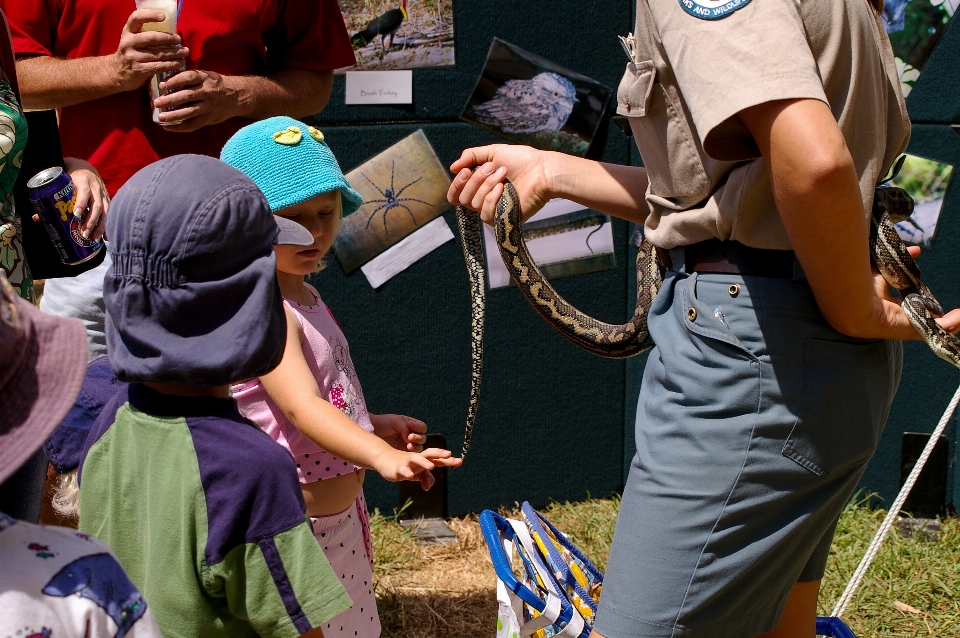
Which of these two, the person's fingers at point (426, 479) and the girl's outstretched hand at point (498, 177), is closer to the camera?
the person's fingers at point (426, 479)

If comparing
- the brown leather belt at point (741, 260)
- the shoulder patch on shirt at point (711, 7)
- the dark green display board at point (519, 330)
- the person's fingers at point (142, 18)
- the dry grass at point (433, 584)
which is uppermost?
the shoulder patch on shirt at point (711, 7)

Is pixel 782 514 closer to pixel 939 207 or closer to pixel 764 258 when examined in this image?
pixel 764 258

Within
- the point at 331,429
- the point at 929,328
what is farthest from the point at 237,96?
the point at 929,328

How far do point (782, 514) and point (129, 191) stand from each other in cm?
143

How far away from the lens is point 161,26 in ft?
9.06

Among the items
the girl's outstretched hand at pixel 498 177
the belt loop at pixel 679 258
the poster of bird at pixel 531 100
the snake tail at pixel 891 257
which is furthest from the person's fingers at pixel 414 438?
the poster of bird at pixel 531 100

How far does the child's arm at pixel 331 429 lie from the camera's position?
1915 mm

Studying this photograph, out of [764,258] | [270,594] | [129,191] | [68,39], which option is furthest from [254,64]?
[270,594]

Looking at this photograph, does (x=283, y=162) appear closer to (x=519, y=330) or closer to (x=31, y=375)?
(x=31, y=375)

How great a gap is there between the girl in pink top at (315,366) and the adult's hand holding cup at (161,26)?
1.84ft

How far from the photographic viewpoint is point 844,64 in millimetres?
1779

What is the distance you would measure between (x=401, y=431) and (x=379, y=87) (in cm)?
224

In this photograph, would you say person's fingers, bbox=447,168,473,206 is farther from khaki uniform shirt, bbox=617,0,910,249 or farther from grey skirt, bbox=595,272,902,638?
grey skirt, bbox=595,272,902,638

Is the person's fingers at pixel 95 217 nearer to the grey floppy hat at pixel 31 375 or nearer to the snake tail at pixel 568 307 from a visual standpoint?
the snake tail at pixel 568 307
